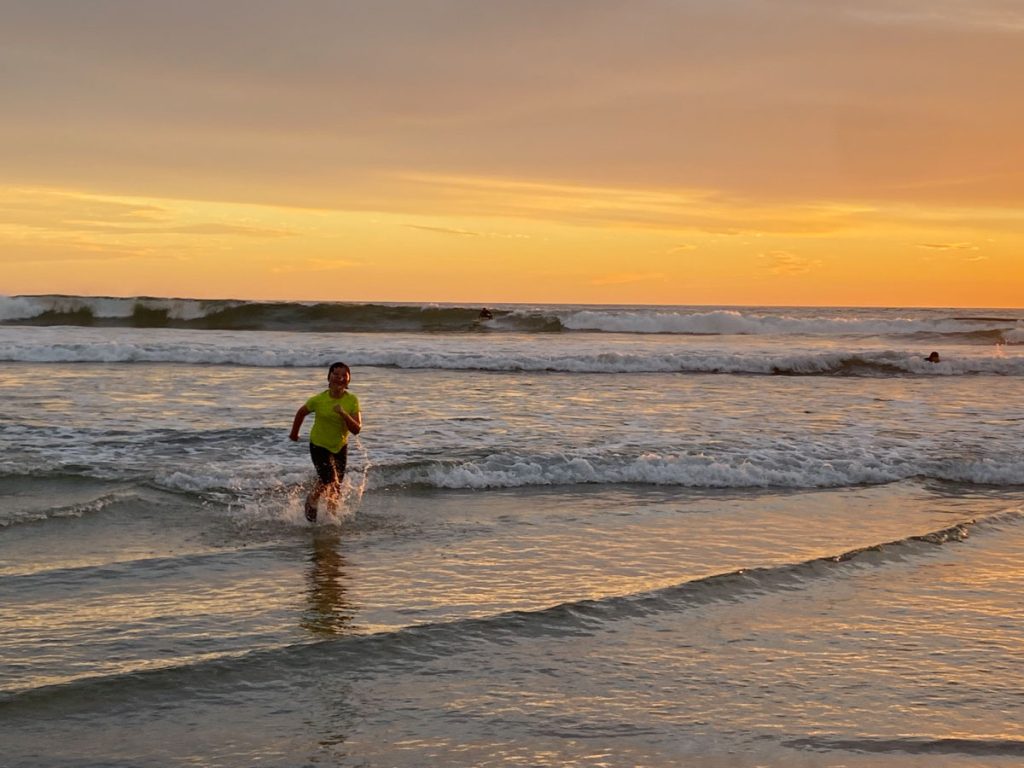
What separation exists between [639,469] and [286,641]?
6.85 metres

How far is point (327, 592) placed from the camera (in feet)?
23.4

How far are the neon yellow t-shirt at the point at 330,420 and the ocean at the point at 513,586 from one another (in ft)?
2.36

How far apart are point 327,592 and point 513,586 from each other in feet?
4.18

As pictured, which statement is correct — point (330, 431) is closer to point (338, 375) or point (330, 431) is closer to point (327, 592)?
point (338, 375)

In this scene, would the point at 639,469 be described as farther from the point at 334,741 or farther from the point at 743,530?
the point at 334,741

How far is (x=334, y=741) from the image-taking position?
4.71 meters

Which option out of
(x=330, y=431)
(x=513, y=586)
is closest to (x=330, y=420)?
(x=330, y=431)

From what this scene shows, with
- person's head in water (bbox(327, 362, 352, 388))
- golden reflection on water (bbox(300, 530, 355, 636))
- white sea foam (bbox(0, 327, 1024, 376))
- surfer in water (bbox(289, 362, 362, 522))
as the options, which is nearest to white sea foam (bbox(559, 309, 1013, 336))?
white sea foam (bbox(0, 327, 1024, 376))

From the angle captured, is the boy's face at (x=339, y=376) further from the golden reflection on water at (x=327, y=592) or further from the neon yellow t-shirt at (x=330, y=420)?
the golden reflection on water at (x=327, y=592)

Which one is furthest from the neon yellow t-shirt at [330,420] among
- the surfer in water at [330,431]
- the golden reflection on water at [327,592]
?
the golden reflection on water at [327,592]

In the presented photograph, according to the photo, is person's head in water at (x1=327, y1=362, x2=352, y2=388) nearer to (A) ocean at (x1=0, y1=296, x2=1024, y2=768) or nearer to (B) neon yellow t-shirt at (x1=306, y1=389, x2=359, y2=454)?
(B) neon yellow t-shirt at (x1=306, y1=389, x2=359, y2=454)

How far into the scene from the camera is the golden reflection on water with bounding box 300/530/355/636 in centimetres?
635

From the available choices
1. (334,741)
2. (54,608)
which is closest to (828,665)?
(334,741)

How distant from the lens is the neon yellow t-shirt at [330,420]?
381 inches
